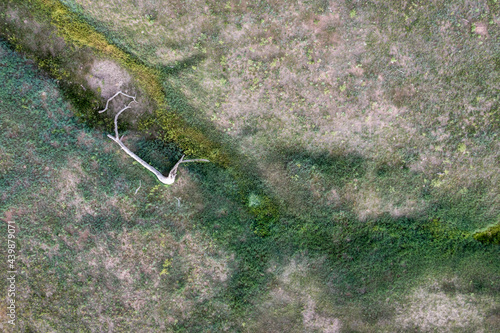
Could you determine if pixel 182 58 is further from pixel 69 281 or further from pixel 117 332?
pixel 117 332

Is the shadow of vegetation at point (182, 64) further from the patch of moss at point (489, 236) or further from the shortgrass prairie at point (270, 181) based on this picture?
the patch of moss at point (489, 236)

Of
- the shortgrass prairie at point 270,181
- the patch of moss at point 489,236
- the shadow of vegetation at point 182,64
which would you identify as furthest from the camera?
the patch of moss at point 489,236

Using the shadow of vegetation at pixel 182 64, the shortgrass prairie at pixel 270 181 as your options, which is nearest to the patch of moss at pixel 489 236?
Answer: the shortgrass prairie at pixel 270 181

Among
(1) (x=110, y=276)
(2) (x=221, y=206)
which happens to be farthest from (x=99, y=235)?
(2) (x=221, y=206)

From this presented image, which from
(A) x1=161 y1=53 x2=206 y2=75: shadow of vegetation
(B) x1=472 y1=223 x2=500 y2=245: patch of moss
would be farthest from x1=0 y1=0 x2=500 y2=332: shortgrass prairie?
(B) x1=472 y1=223 x2=500 y2=245: patch of moss

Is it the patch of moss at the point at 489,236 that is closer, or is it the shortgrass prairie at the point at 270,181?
the shortgrass prairie at the point at 270,181

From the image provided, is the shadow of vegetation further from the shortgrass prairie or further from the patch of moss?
the patch of moss

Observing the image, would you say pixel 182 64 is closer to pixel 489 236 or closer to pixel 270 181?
pixel 270 181

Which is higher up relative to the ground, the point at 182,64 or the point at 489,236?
the point at 489,236

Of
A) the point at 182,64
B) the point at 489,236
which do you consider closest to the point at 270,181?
the point at 182,64
